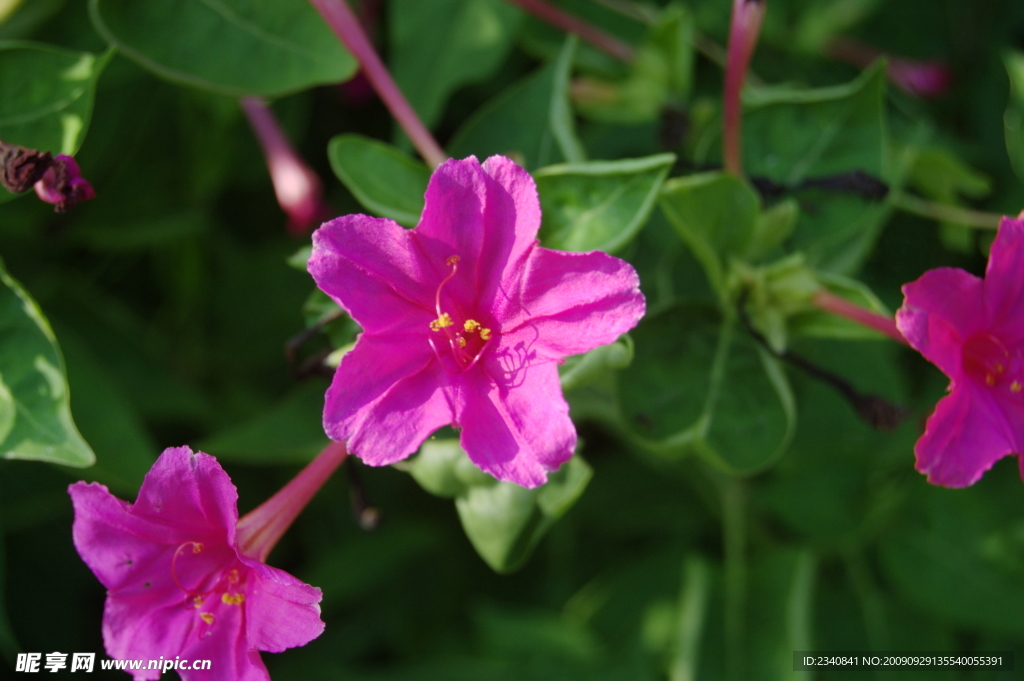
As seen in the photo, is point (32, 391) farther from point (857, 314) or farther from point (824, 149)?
point (824, 149)

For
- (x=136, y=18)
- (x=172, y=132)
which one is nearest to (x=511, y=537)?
(x=136, y=18)

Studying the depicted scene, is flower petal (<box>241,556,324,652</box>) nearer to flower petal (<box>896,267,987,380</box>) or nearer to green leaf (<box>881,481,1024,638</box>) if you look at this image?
flower petal (<box>896,267,987,380</box>)

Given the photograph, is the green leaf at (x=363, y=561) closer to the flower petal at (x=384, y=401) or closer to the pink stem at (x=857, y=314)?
the flower petal at (x=384, y=401)

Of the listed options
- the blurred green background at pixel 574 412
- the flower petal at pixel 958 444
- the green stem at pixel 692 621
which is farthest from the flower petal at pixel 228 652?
the green stem at pixel 692 621

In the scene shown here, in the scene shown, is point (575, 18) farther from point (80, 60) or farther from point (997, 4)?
point (997, 4)

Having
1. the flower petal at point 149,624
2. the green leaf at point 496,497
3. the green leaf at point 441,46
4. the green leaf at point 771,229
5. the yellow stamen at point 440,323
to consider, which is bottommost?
the flower petal at point 149,624

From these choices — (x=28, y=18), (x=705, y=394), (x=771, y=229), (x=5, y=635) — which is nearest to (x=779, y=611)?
(x=705, y=394)
